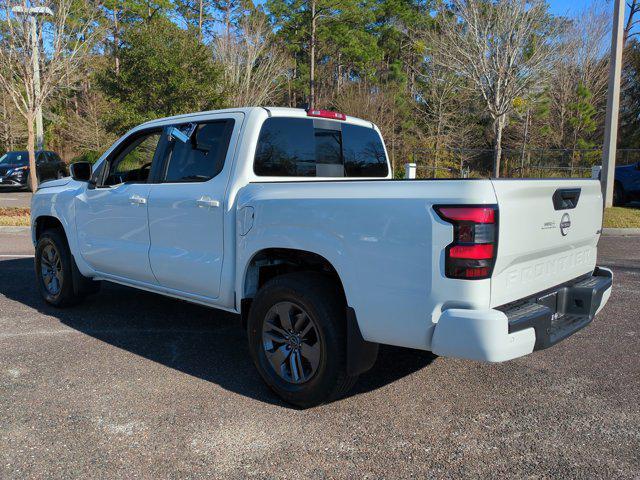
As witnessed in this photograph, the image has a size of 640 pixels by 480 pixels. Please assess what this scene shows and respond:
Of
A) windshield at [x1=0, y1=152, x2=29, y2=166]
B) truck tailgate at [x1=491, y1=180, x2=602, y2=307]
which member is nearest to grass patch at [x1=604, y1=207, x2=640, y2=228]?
truck tailgate at [x1=491, y1=180, x2=602, y2=307]

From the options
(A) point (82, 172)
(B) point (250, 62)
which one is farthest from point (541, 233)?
(B) point (250, 62)

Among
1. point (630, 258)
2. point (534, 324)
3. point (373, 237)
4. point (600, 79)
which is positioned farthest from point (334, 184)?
point (600, 79)

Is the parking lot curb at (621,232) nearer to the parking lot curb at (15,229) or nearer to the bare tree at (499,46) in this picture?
the bare tree at (499,46)

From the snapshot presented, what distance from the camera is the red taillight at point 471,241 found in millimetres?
2758

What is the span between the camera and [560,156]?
85.9ft

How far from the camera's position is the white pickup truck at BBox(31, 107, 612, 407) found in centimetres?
283

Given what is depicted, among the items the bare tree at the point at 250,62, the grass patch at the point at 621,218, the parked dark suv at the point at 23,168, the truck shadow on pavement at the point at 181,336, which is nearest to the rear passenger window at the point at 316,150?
the truck shadow on pavement at the point at 181,336

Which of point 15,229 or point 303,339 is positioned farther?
point 15,229

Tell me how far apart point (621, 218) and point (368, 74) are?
27.4 metres

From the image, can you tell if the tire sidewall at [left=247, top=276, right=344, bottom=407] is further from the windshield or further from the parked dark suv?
the windshield

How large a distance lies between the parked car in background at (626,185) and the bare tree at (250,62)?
16.0 meters

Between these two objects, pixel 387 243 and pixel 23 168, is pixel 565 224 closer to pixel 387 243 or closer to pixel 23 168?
pixel 387 243

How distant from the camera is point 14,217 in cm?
1343

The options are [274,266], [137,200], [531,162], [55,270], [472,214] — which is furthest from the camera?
[531,162]
